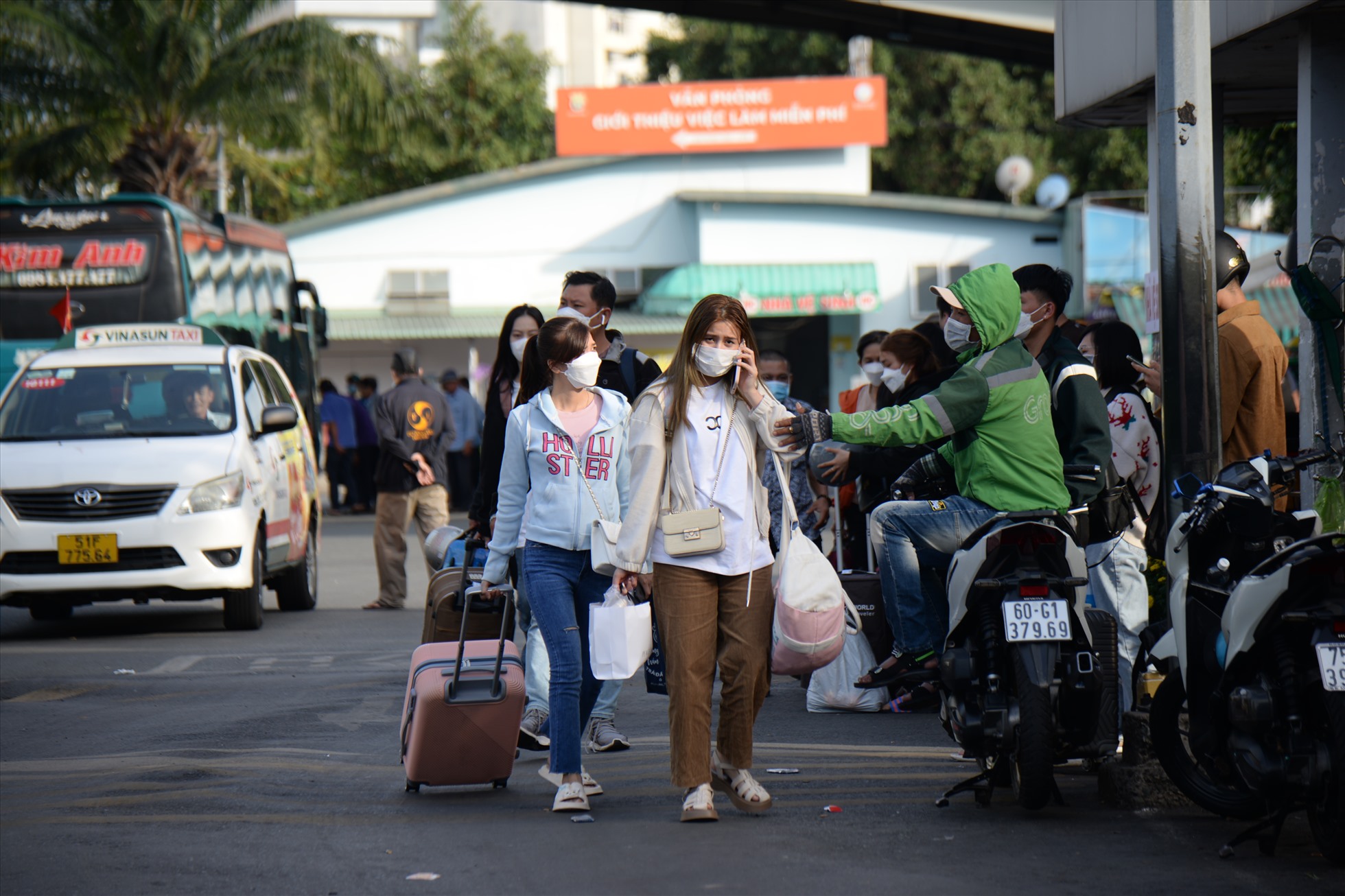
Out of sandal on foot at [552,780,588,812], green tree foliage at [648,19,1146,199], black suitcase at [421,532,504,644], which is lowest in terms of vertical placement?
sandal on foot at [552,780,588,812]

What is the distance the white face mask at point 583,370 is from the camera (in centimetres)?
650

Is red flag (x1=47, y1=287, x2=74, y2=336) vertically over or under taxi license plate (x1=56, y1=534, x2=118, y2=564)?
over

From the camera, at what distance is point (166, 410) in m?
12.6

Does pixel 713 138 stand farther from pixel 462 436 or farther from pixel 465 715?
pixel 465 715

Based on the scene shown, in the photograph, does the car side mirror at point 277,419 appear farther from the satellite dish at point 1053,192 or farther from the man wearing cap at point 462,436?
the satellite dish at point 1053,192

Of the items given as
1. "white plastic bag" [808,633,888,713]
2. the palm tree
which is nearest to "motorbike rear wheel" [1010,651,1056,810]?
"white plastic bag" [808,633,888,713]

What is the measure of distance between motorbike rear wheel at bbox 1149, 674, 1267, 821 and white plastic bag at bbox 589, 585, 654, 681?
6.05 ft

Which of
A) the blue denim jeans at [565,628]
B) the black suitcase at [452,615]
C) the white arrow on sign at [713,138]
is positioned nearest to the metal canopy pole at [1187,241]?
the blue denim jeans at [565,628]

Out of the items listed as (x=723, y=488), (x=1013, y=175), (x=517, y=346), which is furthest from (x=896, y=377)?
(x=1013, y=175)

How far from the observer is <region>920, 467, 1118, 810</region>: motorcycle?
5766 millimetres

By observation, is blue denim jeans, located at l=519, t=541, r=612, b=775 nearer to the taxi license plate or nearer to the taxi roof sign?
the taxi license plate

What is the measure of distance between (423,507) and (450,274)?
25108 millimetres

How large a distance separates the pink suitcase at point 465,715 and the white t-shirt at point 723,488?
0.89m

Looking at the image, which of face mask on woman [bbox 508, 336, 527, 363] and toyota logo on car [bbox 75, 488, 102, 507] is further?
toyota logo on car [bbox 75, 488, 102, 507]
